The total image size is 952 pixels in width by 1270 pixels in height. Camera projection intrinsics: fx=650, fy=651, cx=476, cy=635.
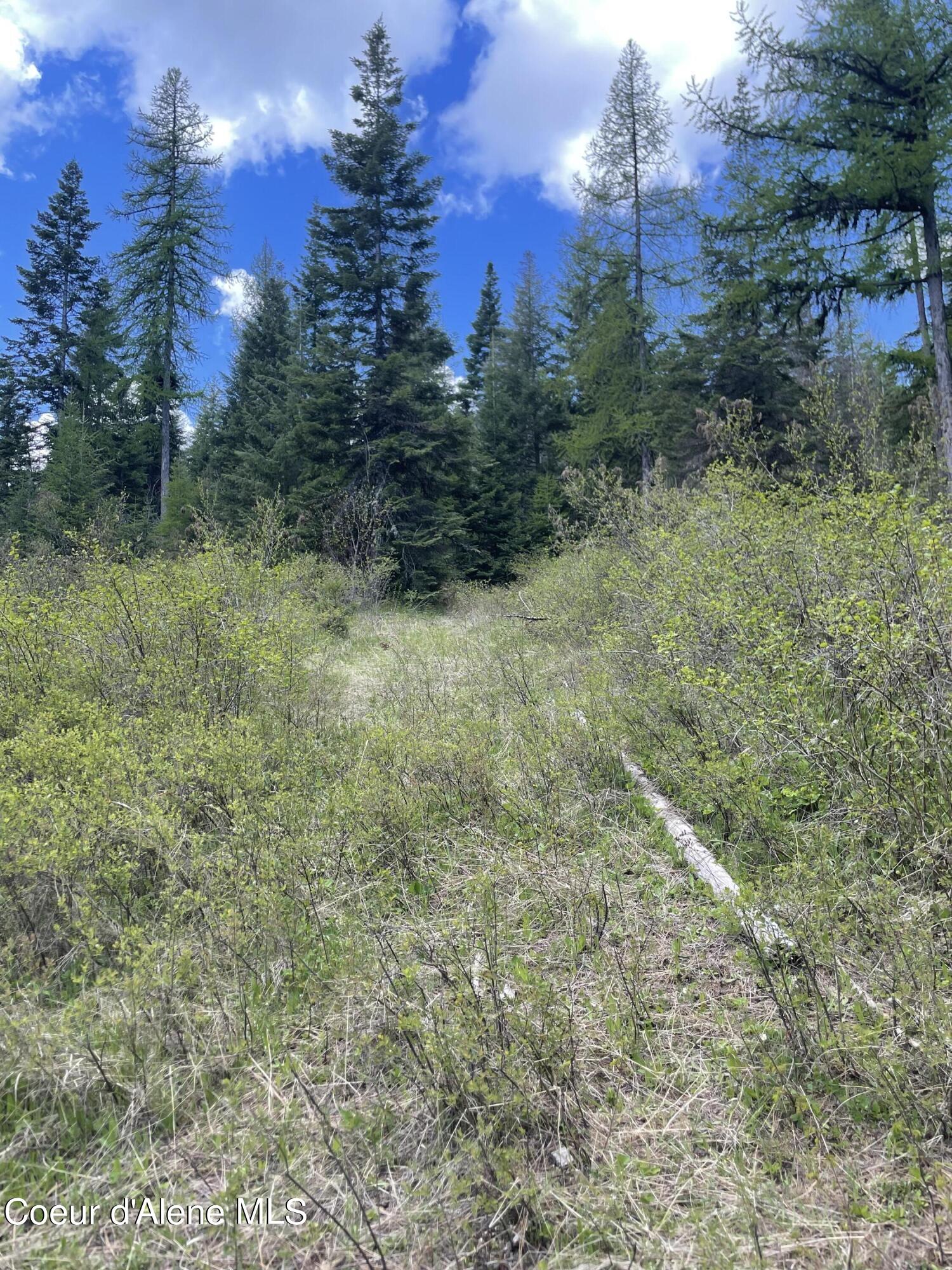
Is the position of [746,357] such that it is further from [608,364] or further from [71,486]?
[71,486]

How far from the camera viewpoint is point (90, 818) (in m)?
3.15

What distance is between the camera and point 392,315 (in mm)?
15336

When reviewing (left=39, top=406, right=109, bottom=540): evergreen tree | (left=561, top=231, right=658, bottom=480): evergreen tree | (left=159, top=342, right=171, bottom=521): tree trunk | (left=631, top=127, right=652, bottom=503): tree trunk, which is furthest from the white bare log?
(left=159, top=342, right=171, bottom=521): tree trunk

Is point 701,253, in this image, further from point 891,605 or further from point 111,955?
point 111,955

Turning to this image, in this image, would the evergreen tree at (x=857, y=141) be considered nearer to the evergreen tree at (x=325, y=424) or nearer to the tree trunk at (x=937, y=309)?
the tree trunk at (x=937, y=309)

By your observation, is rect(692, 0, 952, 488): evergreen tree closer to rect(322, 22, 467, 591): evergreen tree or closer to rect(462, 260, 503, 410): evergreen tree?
rect(322, 22, 467, 591): evergreen tree

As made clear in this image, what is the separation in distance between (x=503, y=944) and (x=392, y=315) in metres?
15.4

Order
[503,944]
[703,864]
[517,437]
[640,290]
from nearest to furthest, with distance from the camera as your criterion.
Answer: [503,944], [703,864], [640,290], [517,437]

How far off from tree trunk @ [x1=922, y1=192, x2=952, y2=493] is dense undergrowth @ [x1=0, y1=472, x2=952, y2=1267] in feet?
23.7

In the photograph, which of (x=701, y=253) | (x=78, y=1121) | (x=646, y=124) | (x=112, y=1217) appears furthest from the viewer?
(x=646, y=124)

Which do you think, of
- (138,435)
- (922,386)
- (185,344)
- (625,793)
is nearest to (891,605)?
(625,793)

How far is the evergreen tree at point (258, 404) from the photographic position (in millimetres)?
18578

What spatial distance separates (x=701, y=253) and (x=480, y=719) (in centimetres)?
1505

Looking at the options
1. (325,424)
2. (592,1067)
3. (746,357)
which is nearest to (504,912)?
(592,1067)
